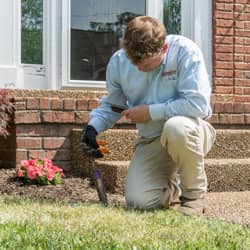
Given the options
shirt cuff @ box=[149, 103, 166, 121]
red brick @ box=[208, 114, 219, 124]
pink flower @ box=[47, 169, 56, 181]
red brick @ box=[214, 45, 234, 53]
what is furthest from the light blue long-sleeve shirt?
red brick @ box=[214, 45, 234, 53]

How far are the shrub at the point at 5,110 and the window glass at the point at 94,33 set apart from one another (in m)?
1.35

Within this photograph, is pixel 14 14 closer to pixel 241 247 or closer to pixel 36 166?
pixel 36 166

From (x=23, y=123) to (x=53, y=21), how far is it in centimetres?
159

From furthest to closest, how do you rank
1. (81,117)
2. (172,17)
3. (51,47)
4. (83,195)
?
(172,17) < (51,47) < (81,117) < (83,195)

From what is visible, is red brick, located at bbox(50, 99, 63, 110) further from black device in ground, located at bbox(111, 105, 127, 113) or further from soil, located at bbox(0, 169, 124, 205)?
black device in ground, located at bbox(111, 105, 127, 113)

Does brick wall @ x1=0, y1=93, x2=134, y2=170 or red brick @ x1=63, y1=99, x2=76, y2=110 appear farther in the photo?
red brick @ x1=63, y1=99, x2=76, y2=110

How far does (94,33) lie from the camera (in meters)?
7.62

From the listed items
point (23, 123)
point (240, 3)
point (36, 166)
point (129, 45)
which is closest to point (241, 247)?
point (129, 45)

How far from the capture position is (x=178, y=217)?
159 inches

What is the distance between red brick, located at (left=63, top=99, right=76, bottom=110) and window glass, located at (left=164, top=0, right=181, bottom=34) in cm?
225

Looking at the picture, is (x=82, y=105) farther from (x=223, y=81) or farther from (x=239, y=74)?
(x=239, y=74)

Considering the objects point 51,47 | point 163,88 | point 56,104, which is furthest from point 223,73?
point 163,88

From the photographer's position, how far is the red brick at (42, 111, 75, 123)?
6317 mm

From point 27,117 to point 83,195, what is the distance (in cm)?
123
